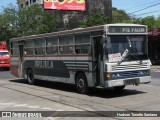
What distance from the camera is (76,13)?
68.1 m

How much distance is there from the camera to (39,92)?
16.1 meters

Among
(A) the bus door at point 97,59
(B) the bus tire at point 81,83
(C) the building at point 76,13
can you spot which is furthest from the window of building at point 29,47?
(C) the building at point 76,13

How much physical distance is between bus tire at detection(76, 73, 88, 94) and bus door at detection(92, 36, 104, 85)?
0.78m

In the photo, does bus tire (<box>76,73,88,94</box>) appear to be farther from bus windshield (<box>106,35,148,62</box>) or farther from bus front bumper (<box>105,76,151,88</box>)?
bus windshield (<box>106,35,148,62</box>)

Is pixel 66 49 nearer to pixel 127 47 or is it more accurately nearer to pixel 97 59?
pixel 97 59

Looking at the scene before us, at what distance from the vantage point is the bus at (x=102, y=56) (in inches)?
534

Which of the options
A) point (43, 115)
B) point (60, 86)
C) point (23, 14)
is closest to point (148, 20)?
point (23, 14)

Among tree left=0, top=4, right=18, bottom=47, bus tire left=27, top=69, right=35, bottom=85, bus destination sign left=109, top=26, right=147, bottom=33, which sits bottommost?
bus tire left=27, top=69, right=35, bottom=85

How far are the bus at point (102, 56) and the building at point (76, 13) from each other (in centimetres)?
4448

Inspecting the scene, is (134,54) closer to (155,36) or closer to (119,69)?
(119,69)

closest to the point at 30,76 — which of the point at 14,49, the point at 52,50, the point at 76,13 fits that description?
the point at 14,49

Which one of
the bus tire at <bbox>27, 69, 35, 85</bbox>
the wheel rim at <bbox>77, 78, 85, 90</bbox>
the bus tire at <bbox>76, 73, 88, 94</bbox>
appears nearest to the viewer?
the bus tire at <bbox>76, 73, 88, 94</bbox>

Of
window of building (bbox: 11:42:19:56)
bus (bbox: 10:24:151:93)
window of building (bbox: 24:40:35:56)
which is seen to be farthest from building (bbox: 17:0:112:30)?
bus (bbox: 10:24:151:93)

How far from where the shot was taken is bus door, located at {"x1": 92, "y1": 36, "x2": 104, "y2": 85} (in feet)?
45.5
